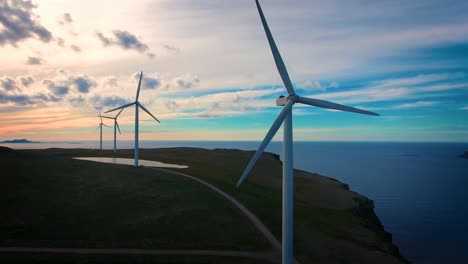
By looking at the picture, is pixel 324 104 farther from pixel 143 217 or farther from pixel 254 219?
pixel 143 217

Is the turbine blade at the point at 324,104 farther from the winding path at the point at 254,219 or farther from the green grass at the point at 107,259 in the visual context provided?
the winding path at the point at 254,219

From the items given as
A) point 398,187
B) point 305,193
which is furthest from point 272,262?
point 398,187

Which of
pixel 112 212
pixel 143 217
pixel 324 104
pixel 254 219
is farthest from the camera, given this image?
pixel 254 219

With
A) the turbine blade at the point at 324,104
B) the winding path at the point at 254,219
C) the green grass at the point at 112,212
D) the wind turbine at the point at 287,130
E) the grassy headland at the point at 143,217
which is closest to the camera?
the wind turbine at the point at 287,130

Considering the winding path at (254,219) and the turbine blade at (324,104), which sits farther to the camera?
the winding path at (254,219)

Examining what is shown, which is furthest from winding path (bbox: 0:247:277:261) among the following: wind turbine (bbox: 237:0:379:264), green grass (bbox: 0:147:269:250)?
wind turbine (bbox: 237:0:379:264)

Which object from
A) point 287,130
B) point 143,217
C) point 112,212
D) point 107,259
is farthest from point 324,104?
point 112,212

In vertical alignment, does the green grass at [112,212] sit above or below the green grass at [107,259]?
above

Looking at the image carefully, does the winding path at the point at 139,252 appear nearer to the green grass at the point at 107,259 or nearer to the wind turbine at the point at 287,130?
the green grass at the point at 107,259

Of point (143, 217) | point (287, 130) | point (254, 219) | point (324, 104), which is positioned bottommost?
point (254, 219)

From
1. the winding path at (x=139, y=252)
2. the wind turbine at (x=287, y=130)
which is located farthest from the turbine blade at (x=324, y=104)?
the winding path at (x=139, y=252)

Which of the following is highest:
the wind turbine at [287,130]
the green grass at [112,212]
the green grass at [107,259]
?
the wind turbine at [287,130]

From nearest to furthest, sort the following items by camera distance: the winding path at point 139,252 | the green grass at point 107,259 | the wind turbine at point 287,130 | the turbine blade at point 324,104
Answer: the wind turbine at point 287,130, the turbine blade at point 324,104, the green grass at point 107,259, the winding path at point 139,252

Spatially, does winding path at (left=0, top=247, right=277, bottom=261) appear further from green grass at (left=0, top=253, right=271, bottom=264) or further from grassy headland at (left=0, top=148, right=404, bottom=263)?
grassy headland at (left=0, top=148, right=404, bottom=263)
